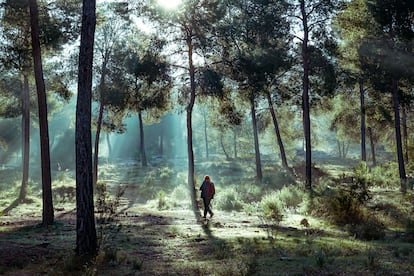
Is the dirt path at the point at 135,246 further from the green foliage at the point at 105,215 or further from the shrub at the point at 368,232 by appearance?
the shrub at the point at 368,232

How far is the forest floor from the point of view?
6.61 meters

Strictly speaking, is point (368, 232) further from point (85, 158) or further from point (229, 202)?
point (229, 202)

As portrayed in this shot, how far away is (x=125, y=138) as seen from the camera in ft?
247

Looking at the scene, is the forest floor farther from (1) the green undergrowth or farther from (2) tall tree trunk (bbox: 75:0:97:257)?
(2) tall tree trunk (bbox: 75:0:97:257)

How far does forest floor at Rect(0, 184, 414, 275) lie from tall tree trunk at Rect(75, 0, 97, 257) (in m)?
0.32

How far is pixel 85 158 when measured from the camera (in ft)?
25.5

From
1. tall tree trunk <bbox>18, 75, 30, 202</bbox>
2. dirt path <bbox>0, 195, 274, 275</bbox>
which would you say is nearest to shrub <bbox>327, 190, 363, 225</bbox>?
dirt path <bbox>0, 195, 274, 275</bbox>

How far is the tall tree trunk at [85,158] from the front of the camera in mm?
7727

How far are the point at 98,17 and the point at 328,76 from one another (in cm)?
1208

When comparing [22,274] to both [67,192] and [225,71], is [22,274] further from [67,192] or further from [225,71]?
[67,192]

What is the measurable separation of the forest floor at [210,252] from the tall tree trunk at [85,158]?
1.05ft

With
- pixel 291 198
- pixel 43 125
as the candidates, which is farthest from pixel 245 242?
pixel 291 198

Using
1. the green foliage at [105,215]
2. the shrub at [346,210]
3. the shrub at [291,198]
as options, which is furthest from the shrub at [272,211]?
the green foliage at [105,215]

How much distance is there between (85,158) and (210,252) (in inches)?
128
